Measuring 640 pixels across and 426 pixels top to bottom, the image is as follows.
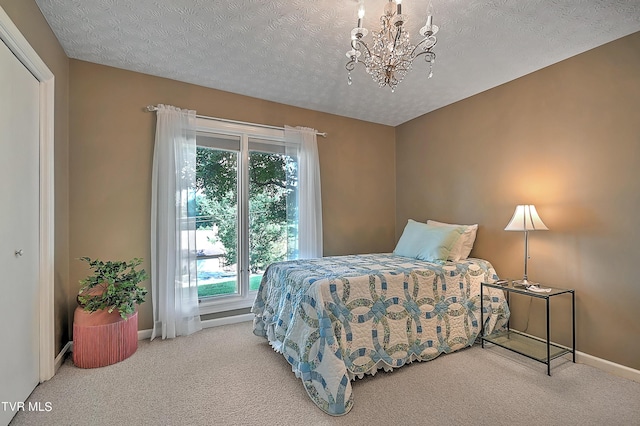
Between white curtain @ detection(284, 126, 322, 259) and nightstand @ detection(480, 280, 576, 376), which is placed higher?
white curtain @ detection(284, 126, 322, 259)

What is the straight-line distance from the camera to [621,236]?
7.22ft

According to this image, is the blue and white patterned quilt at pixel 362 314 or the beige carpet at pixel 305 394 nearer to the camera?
the beige carpet at pixel 305 394

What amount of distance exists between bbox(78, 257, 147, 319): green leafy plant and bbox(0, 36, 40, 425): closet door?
0.33 meters

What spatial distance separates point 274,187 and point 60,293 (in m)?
2.16

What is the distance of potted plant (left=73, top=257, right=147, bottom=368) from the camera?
225 centimetres

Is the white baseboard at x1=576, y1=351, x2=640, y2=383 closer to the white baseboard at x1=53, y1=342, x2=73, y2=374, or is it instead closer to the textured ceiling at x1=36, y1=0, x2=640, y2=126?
the textured ceiling at x1=36, y1=0, x2=640, y2=126

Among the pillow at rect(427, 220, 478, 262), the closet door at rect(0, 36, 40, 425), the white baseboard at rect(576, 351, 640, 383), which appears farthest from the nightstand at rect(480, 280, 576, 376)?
the closet door at rect(0, 36, 40, 425)

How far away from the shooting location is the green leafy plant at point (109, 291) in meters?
2.30

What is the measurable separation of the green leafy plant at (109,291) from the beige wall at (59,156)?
0.21 metres

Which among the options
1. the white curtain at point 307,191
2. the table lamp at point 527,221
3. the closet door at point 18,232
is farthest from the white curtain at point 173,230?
the table lamp at point 527,221

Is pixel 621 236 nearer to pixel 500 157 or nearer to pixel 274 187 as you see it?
pixel 500 157

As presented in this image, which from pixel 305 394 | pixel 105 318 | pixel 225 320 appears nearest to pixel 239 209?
pixel 225 320

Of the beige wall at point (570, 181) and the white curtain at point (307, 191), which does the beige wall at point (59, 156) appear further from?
the beige wall at point (570, 181)

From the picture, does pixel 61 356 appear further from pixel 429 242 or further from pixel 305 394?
pixel 429 242
